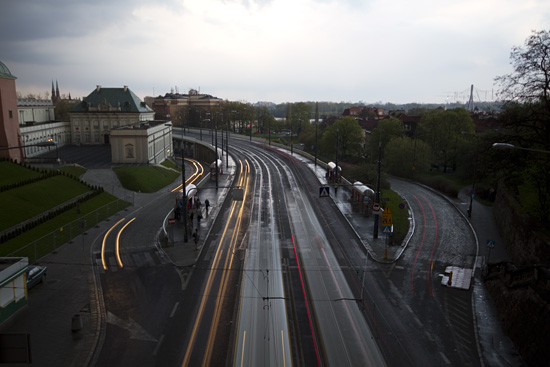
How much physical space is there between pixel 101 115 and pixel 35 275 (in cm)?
6517

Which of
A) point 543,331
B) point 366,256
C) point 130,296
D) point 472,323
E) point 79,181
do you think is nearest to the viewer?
point 543,331

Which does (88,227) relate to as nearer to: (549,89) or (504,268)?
(504,268)

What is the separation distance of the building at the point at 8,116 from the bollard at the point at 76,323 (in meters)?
37.9

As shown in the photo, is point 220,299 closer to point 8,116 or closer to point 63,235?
point 63,235

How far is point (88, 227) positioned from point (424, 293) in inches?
989

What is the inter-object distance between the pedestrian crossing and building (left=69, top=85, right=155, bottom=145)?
56268 millimetres

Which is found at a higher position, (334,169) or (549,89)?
(549,89)

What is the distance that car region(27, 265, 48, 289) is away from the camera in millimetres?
21938

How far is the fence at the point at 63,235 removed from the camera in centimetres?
2622

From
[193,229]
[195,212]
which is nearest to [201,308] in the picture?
[193,229]

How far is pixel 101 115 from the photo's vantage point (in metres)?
81.5

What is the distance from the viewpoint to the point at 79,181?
147 ft

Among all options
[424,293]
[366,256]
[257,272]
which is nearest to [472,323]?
[424,293]

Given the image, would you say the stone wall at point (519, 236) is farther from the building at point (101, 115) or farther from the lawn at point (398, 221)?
the building at point (101, 115)
